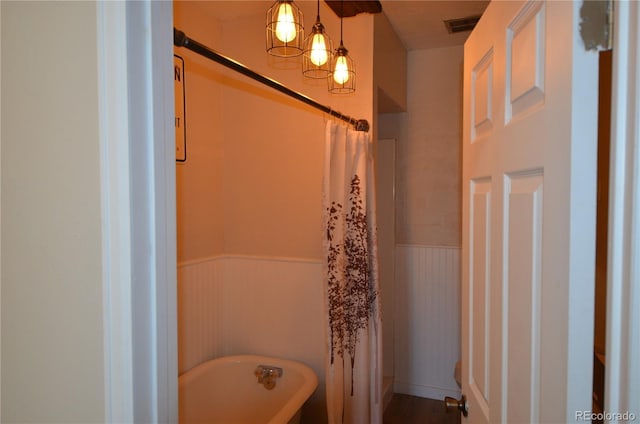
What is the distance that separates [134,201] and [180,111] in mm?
1897

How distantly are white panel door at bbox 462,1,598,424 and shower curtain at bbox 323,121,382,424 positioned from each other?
103 cm

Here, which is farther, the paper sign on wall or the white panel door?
the paper sign on wall

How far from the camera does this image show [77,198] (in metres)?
0.68

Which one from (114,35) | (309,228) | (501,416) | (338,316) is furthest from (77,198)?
(309,228)

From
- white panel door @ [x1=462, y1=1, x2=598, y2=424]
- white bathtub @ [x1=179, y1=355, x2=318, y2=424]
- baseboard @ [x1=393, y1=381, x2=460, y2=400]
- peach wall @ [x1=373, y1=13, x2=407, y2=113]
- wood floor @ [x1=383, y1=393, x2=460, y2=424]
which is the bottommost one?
wood floor @ [x1=383, y1=393, x2=460, y2=424]

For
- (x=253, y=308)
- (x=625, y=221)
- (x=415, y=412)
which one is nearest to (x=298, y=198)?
(x=253, y=308)

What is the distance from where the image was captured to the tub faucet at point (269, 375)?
249cm

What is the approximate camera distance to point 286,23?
1.60 metres

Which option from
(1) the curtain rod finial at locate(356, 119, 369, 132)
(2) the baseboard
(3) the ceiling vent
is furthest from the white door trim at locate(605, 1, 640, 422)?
A: (2) the baseboard

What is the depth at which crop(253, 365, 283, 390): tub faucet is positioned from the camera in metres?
2.49

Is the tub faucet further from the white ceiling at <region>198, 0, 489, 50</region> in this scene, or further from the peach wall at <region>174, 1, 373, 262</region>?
the white ceiling at <region>198, 0, 489, 50</region>

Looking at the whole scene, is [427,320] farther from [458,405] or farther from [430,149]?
[458,405]

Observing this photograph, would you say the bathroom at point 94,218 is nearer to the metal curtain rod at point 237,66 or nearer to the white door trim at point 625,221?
the white door trim at point 625,221

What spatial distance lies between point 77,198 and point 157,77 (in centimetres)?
25
